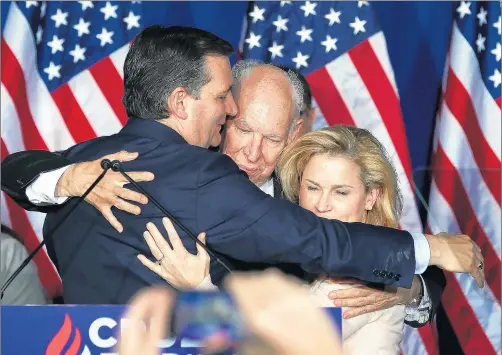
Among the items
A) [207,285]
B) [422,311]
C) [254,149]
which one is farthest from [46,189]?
[422,311]

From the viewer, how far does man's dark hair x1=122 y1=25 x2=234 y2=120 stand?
6.66ft

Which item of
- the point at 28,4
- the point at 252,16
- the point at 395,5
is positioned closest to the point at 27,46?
the point at 28,4

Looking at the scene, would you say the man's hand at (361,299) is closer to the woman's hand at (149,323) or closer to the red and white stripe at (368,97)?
the woman's hand at (149,323)

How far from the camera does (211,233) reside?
180cm

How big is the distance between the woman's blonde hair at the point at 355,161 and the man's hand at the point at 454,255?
13.8 inches

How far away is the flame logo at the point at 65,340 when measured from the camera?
1540 mm

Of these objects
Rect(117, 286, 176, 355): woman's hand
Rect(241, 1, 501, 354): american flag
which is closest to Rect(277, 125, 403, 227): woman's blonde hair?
Rect(117, 286, 176, 355): woman's hand

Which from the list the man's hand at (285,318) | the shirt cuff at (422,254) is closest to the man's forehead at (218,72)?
the shirt cuff at (422,254)

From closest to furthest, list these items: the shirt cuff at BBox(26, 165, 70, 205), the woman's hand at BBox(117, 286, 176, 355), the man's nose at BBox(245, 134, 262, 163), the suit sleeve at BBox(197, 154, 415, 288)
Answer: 1. the woman's hand at BBox(117, 286, 176, 355)
2. the suit sleeve at BBox(197, 154, 415, 288)
3. the shirt cuff at BBox(26, 165, 70, 205)
4. the man's nose at BBox(245, 134, 262, 163)

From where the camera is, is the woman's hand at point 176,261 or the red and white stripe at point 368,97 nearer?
the woman's hand at point 176,261

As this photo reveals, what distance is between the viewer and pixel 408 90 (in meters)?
3.54

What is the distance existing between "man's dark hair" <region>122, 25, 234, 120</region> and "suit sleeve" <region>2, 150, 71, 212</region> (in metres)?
0.21

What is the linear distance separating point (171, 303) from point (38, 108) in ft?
7.47

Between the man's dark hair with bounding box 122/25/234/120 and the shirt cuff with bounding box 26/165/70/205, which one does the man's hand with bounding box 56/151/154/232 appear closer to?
the shirt cuff with bounding box 26/165/70/205
